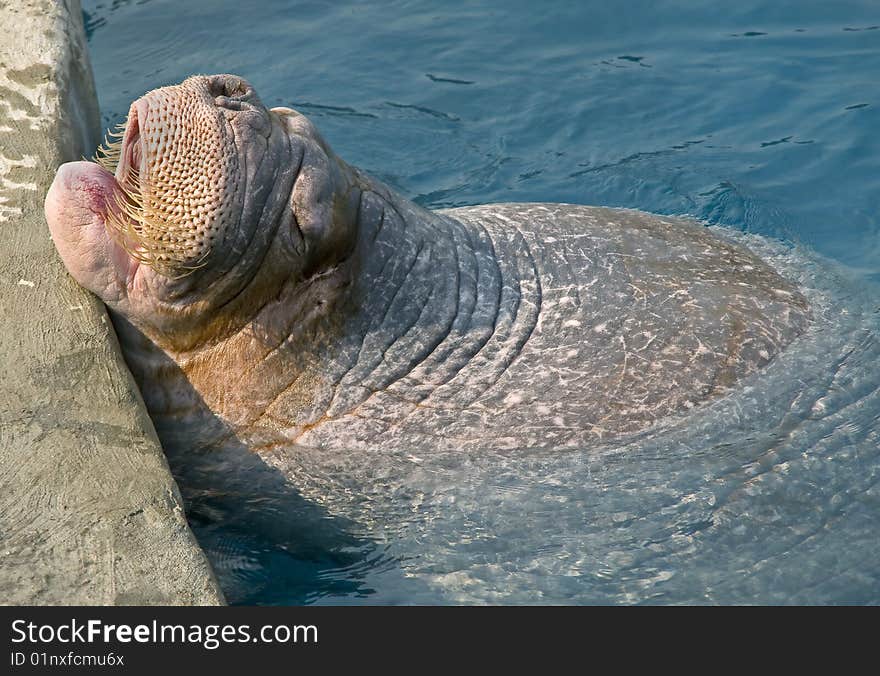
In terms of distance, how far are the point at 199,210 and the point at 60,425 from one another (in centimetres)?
113

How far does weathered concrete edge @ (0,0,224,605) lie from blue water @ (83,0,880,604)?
3.54 ft

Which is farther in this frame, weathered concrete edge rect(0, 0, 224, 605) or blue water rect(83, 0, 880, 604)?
blue water rect(83, 0, 880, 604)

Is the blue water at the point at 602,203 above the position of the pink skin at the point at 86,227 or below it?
below

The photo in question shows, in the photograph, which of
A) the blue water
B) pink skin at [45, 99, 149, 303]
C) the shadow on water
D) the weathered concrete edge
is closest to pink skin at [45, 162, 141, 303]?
pink skin at [45, 99, 149, 303]

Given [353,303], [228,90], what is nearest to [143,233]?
[228,90]

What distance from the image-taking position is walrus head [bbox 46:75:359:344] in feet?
19.0

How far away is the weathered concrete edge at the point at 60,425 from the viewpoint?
5.06 m

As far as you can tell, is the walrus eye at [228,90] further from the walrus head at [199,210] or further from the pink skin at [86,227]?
the pink skin at [86,227]

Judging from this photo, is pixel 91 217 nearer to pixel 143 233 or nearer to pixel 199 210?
pixel 143 233

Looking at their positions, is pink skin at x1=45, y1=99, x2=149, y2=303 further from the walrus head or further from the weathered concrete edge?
the weathered concrete edge

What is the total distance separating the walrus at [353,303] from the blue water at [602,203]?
0.67ft

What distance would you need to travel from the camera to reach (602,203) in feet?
34.5

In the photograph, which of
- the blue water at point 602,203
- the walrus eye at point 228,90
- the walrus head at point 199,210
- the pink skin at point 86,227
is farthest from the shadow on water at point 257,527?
the walrus eye at point 228,90
